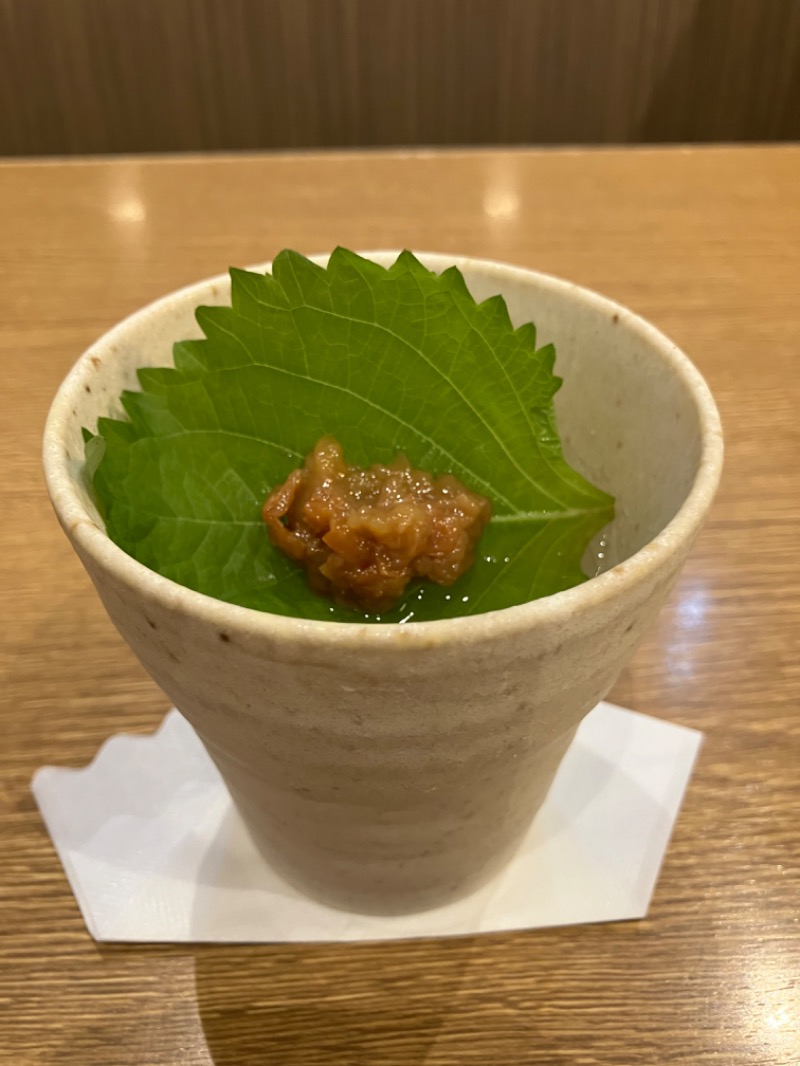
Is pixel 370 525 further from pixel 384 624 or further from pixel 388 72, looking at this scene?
pixel 388 72

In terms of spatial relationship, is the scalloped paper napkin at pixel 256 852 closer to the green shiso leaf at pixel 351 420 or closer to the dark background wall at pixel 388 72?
the green shiso leaf at pixel 351 420

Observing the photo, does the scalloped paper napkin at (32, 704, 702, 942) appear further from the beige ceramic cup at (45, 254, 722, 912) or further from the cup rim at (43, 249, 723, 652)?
the cup rim at (43, 249, 723, 652)

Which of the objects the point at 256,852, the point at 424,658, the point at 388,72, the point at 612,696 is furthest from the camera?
the point at 388,72

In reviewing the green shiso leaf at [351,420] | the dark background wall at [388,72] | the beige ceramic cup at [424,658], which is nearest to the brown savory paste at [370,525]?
the green shiso leaf at [351,420]

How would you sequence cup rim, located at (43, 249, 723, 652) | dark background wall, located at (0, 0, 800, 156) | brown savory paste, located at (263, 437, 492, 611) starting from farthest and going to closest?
dark background wall, located at (0, 0, 800, 156), brown savory paste, located at (263, 437, 492, 611), cup rim, located at (43, 249, 723, 652)

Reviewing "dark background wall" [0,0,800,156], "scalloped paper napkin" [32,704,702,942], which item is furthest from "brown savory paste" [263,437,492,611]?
"dark background wall" [0,0,800,156]

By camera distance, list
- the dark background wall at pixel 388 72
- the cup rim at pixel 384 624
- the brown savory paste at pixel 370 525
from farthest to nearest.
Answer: the dark background wall at pixel 388 72 < the brown savory paste at pixel 370 525 < the cup rim at pixel 384 624

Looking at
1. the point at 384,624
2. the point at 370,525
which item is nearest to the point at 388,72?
the point at 370,525
